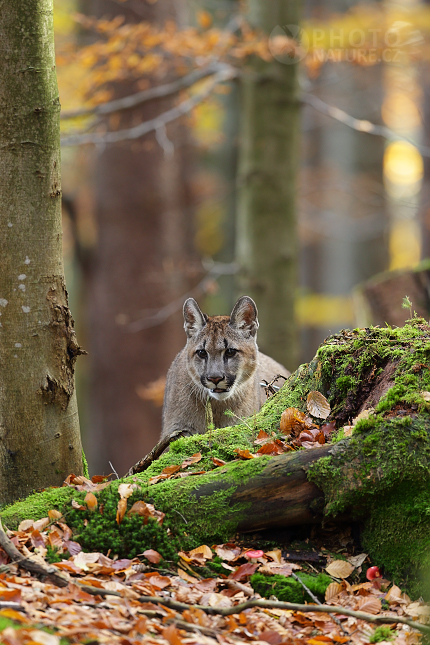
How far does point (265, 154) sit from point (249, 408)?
5.51 metres

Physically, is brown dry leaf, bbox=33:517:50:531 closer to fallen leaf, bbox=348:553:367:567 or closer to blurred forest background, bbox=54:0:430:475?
fallen leaf, bbox=348:553:367:567

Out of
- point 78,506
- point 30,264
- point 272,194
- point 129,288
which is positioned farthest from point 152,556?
point 129,288

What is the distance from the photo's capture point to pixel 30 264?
4.98m

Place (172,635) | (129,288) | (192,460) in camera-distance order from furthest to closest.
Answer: (129,288) → (192,460) → (172,635)

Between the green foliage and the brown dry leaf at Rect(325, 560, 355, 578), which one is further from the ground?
the green foliage

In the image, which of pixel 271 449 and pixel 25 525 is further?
pixel 271 449

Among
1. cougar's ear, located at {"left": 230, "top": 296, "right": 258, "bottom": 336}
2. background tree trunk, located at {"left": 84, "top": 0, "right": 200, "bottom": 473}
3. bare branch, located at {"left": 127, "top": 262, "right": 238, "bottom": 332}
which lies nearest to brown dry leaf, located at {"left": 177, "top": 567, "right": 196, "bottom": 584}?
cougar's ear, located at {"left": 230, "top": 296, "right": 258, "bottom": 336}

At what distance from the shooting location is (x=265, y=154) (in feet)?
37.6

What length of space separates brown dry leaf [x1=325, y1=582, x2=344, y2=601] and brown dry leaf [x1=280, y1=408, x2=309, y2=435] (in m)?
1.37

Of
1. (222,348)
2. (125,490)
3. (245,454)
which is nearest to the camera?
(125,490)

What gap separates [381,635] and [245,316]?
415cm

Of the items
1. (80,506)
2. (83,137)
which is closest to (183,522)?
(80,506)

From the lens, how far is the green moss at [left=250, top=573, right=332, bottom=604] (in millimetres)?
4133

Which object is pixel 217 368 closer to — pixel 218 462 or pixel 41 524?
pixel 218 462
